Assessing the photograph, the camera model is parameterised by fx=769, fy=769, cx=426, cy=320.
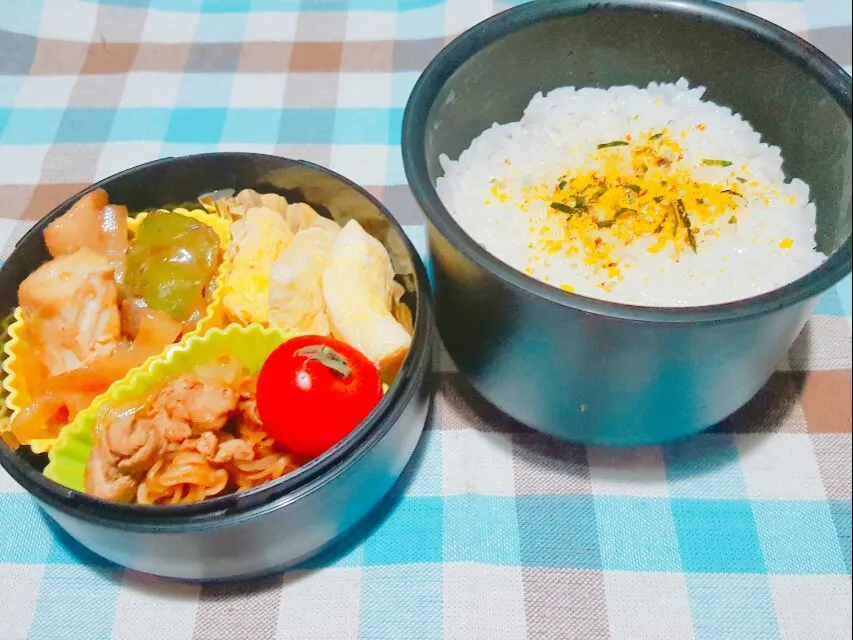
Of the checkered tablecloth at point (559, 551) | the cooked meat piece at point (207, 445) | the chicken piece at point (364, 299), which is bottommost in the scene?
the checkered tablecloth at point (559, 551)

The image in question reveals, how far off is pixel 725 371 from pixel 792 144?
0.44 meters

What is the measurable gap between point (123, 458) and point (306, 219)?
472 mm

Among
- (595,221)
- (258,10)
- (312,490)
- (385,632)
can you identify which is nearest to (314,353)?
(312,490)

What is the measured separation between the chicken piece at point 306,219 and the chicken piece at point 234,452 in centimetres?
38

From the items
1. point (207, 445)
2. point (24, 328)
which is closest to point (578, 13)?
point (207, 445)

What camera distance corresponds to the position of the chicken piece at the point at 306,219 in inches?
46.7

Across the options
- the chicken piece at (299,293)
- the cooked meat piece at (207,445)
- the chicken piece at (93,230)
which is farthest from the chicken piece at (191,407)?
the chicken piece at (93,230)

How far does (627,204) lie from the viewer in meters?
1.12

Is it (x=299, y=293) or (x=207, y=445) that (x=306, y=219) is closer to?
(x=299, y=293)

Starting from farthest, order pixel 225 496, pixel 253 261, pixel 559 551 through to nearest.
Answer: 1. pixel 253 261
2. pixel 559 551
3. pixel 225 496

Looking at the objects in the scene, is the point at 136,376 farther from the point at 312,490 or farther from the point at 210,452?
the point at 312,490

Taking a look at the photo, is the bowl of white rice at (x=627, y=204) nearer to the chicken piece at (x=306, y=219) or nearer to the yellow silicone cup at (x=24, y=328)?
the chicken piece at (x=306, y=219)

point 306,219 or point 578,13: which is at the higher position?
point 578,13

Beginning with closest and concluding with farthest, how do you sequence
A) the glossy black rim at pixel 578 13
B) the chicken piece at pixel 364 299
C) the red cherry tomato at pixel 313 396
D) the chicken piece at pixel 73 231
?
1. the glossy black rim at pixel 578 13
2. the red cherry tomato at pixel 313 396
3. the chicken piece at pixel 364 299
4. the chicken piece at pixel 73 231
